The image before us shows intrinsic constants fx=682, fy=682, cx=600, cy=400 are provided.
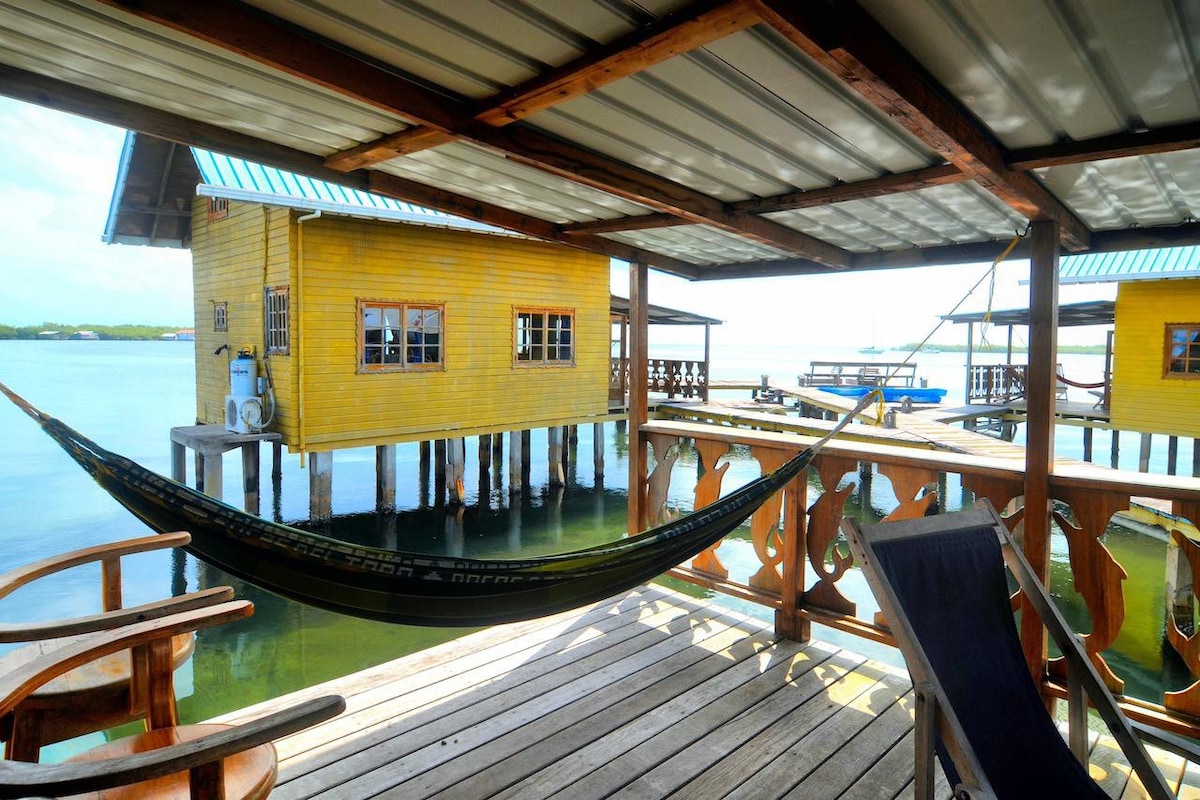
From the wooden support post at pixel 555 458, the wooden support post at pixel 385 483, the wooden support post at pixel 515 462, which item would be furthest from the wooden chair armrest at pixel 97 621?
the wooden support post at pixel 555 458

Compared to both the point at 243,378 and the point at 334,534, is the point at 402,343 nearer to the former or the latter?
the point at 243,378

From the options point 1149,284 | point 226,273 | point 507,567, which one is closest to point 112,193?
point 226,273

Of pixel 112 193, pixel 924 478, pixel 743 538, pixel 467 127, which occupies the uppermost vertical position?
pixel 112 193

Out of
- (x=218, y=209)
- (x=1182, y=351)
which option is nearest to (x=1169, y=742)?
(x=218, y=209)

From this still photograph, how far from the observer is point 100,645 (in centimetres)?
133

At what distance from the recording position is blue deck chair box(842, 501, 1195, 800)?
1.39 meters

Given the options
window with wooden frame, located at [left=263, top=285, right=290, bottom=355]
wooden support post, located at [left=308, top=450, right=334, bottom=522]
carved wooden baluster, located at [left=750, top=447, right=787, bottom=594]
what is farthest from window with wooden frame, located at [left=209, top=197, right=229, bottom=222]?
carved wooden baluster, located at [left=750, top=447, right=787, bottom=594]

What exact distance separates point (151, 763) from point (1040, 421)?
2.46 meters

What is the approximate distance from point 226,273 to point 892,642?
9.14 meters

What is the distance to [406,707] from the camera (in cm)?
221

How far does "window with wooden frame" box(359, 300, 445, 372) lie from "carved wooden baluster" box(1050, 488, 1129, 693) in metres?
7.20

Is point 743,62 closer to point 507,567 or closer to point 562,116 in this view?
point 562,116

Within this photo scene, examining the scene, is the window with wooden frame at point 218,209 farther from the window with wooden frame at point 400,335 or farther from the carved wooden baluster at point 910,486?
the carved wooden baluster at point 910,486

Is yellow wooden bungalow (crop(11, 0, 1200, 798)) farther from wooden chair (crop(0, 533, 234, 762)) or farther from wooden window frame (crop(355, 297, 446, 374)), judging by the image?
wooden window frame (crop(355, 297, 446, 374))
